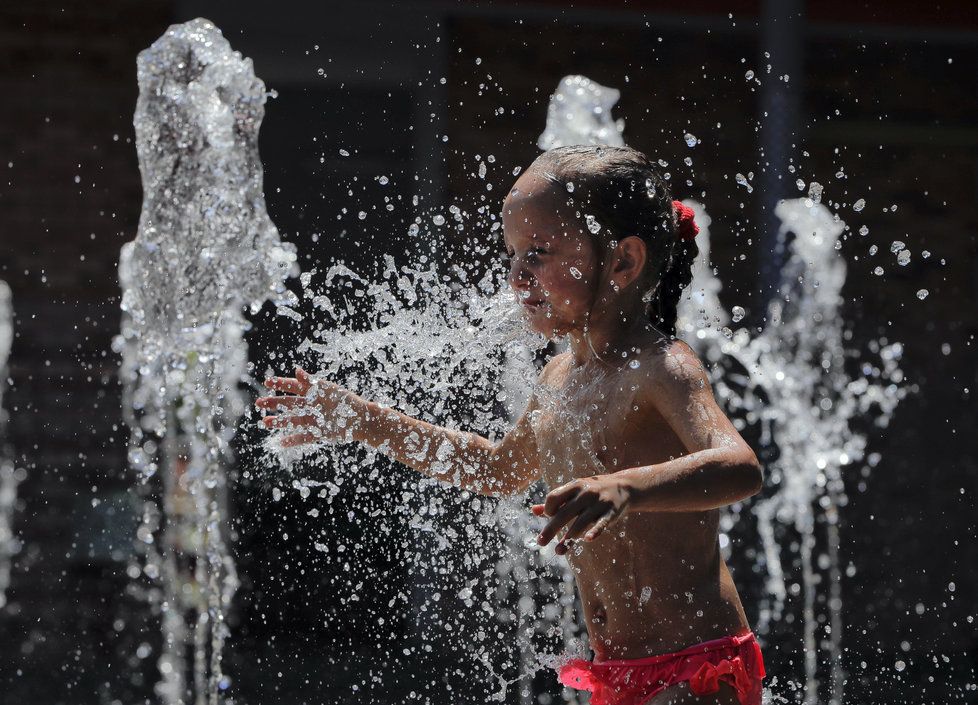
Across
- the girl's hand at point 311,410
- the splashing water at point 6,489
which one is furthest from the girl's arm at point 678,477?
the splashing water at point 6,489

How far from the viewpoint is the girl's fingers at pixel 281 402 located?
7.08 feet

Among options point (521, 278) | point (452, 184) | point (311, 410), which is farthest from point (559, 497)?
point (452, 184)

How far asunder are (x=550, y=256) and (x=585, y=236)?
62 millimetres

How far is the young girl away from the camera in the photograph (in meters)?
1.85

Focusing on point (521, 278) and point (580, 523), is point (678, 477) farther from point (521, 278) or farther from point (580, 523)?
point (521, 278)

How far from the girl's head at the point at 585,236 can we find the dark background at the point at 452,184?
3.19 m

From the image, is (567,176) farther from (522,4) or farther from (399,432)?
(522,4)

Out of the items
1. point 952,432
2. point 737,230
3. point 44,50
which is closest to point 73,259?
point 44,50

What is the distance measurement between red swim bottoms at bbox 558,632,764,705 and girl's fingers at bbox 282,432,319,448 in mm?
620

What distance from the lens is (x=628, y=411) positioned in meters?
1.89

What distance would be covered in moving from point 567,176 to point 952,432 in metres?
4.48

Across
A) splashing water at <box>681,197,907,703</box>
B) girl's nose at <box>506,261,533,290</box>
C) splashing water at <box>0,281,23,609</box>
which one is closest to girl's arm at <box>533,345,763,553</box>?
girl's nose at <box>506,261,533,290</box>

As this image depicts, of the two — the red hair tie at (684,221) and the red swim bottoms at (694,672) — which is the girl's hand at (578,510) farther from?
the red hair tie at (684,221)

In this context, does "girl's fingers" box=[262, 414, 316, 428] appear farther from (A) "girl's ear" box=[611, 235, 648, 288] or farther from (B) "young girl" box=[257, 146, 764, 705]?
(A) "girl's ear" box=[611, 235, 648, 288]
